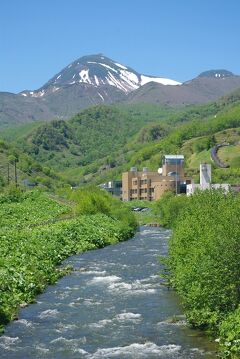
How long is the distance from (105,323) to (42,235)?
30998 millimetres

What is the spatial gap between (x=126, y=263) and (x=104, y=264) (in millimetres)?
2103

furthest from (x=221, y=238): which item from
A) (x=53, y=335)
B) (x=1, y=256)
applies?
(x=1, y=256)

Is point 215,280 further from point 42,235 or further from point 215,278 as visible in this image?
point 42,235

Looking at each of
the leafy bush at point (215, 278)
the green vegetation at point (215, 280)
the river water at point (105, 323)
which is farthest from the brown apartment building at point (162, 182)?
the leafy bush at point (215, 278)

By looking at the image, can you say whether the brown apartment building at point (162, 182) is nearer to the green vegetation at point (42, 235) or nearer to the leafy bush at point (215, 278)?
the green vegetation at point (42, 235)

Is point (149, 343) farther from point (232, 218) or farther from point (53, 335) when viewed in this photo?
point (232, 218)

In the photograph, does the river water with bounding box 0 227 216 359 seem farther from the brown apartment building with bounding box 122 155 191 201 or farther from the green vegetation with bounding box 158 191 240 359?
the brown apartment building with bounding box 122 155 191 201

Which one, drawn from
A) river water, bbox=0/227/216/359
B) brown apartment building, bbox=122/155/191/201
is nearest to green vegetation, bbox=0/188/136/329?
river water, bbox=0/227/216/359

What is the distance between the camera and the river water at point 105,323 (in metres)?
26.9

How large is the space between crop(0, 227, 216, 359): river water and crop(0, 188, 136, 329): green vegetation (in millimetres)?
1248

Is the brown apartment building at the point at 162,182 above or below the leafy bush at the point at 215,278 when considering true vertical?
above

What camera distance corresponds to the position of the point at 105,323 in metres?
32.2

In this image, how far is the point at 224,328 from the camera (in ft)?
81.9

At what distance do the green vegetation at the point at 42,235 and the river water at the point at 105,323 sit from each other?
49.1 inches
